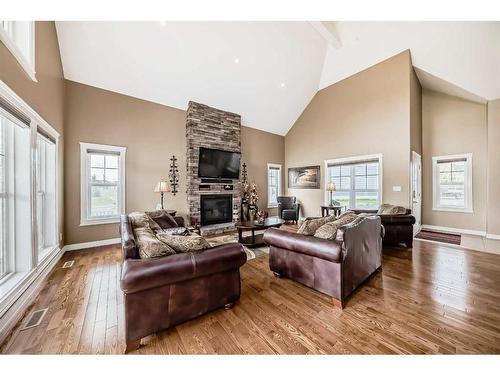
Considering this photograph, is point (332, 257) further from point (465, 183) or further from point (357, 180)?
point (465, 183)

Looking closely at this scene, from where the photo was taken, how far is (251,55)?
15.7ft

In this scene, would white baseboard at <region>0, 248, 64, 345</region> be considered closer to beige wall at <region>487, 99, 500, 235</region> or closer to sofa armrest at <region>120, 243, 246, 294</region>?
sofa armrest at <region>120, 243, 246, 294</region>

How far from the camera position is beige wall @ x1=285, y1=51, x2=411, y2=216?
15.9 ft

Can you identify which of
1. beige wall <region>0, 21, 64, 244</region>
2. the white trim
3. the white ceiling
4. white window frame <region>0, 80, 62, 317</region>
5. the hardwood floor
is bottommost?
the hardwood floor

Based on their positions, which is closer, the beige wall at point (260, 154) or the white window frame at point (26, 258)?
the white window frame at point (26, 258)

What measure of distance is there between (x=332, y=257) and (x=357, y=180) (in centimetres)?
457

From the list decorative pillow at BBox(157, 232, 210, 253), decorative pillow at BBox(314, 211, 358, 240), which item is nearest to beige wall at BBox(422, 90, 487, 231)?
decorative pillow at BBox(314, 211, 358, 240)

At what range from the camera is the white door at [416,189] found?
5.03m

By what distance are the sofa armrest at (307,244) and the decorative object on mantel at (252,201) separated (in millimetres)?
3772

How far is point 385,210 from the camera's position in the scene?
174 inches

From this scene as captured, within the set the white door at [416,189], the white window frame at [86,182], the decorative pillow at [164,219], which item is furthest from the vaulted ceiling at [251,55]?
the decorative pillow at [164,219]

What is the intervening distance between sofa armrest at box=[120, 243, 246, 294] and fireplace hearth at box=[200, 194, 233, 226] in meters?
3.72

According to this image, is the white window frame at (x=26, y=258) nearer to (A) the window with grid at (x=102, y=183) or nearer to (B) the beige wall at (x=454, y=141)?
(A) the window with grid at (x=102, y=183)
